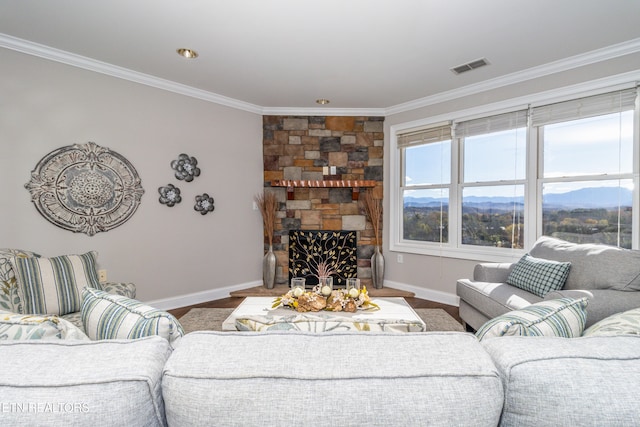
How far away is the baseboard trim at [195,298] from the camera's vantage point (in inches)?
138

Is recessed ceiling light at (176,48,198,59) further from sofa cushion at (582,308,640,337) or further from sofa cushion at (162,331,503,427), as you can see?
sofa cushion at (582,308,640,337)

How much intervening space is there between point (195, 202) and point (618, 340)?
3792 mm

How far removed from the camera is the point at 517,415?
2.06ft

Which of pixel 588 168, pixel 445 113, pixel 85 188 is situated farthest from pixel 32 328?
pixel 445 113

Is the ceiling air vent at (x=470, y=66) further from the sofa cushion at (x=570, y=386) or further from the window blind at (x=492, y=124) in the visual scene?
the sofa cushion at (x=570, y=386)

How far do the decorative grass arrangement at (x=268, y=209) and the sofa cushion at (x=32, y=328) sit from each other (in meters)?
3.36

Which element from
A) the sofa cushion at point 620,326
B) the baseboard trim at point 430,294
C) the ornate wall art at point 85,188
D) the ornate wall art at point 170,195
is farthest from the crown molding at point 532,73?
the ornate wall art at point 85,188

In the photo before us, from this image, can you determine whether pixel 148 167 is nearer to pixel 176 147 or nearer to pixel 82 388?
pixel 176 147

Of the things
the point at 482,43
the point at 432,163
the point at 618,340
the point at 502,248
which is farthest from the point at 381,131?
the point at 618,340

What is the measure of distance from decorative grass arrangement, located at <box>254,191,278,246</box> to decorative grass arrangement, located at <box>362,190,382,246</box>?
4.09 feet

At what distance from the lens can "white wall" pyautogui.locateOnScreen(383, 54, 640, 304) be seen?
2.82m

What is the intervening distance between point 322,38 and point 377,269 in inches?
111

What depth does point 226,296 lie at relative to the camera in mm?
4070

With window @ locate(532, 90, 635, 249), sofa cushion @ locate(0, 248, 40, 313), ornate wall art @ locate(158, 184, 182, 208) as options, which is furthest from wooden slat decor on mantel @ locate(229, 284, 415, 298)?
sofa cushion @ locate(0, 248, 40, 313)
